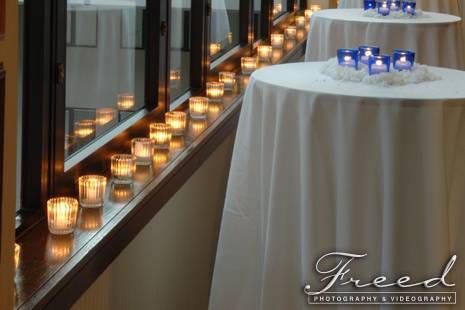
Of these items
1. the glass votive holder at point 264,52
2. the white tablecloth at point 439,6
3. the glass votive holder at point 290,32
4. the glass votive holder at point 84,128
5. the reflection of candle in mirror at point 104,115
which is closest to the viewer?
the glass votive holder at point 84,128

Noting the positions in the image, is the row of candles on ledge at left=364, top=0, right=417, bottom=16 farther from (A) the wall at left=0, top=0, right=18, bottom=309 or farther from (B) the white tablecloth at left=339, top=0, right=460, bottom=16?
(A) the wall at left=0, top=0, right=18, bottom=309

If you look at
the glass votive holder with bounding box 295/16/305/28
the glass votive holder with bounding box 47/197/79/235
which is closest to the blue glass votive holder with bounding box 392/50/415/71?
the glass votive holder with bounding box 47/197/79/235

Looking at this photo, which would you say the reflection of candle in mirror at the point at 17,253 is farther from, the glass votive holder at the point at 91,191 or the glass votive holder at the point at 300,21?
the glass votive holder at the point at 300,21

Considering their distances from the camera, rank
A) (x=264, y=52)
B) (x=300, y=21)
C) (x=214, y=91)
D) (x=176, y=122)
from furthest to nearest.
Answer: (x=300, y=21)
(x=264, y=52)
(x=214, y=91)
(x=176, y=122)

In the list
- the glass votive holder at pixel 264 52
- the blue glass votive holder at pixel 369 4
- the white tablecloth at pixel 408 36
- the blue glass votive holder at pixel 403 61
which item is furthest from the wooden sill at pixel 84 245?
the glass votive holder at pixel 264 52

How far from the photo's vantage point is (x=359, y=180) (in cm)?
200

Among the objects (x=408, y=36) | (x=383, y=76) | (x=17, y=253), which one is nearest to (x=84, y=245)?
(x=17, y=253)

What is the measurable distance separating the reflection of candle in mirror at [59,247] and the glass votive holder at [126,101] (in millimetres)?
874

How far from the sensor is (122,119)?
2.81 metres

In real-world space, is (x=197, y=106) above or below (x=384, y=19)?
below

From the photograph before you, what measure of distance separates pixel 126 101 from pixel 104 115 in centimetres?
23

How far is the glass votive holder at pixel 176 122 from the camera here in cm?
296

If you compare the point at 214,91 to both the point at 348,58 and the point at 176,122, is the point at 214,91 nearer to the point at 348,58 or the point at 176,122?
the point at 176,122

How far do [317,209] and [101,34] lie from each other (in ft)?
2.97
